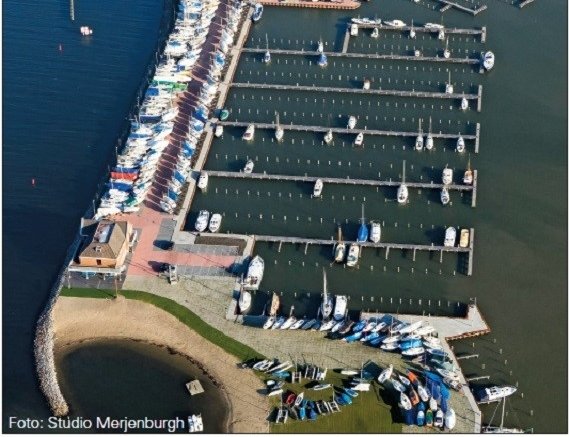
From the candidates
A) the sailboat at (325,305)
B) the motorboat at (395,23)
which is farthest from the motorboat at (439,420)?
the motorboat at (395,23)

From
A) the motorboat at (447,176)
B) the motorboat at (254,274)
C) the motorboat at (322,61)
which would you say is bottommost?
the motorboat at (254,274)

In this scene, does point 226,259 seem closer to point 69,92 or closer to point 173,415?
point 173,415

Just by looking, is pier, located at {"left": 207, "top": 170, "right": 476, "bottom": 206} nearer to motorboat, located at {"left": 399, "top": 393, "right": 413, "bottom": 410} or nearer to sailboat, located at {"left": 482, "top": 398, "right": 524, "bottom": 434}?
motorboat, located at {"left": 399, "top": 393, "right": 413, "bottom": 410}

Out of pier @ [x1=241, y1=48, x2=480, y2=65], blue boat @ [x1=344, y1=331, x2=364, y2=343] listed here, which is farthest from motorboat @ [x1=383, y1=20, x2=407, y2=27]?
blue boat @ [x1=344, y1=331, x2=364, y2=343]

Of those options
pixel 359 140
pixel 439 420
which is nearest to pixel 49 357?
pixel 439 420

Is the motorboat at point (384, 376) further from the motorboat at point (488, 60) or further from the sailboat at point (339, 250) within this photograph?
the motorboat at point (488, 60)

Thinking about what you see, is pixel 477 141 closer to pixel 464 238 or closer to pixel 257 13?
pixel 464 238

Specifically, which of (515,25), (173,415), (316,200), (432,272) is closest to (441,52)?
(515,25)
